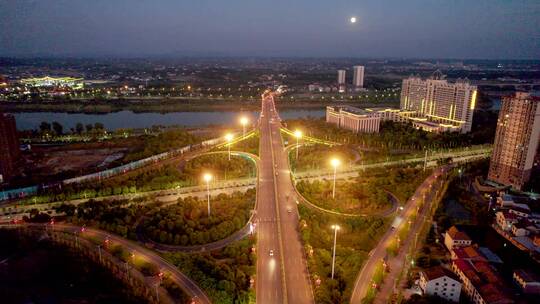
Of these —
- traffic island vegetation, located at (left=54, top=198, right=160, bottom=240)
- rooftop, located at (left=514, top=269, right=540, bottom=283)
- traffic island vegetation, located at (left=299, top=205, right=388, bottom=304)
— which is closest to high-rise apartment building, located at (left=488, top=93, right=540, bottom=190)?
rooftop, located at (left=514, top=269, right=540, bottom=283)

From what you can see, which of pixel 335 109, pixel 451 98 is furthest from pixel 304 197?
pixel 451 98

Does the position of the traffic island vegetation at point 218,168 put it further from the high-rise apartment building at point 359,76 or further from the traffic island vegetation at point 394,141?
the high-rise apartment building at point 359,76

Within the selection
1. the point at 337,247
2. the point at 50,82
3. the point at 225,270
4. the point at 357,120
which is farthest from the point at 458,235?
the point at 50,82

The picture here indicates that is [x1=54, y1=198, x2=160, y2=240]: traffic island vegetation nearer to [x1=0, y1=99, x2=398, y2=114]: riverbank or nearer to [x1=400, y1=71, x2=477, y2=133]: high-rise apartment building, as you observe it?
[x1=400, y1=71, x2=477, y2=133]: high-rise apartment building

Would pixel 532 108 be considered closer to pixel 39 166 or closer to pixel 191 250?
pixel 191 250

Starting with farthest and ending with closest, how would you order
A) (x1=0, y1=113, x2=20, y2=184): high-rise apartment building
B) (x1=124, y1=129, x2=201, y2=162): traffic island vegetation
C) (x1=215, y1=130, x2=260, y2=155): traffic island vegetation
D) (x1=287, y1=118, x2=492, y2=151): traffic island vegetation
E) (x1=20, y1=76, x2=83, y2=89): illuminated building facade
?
(x1=20, y1=76, x2=83, y2=89): illuminated building facade
(x1=287, y1=118, x2=492, y2=151): traffic island vegetation
(x1=215, y1=130, x2=260, y2=155): traffic island vegetation
(x1=124, y1=129, x2=201, y2=162): traffic island vegetation
(x1=0, y1=113, x2=20, y2=184): high-rise apartment building
